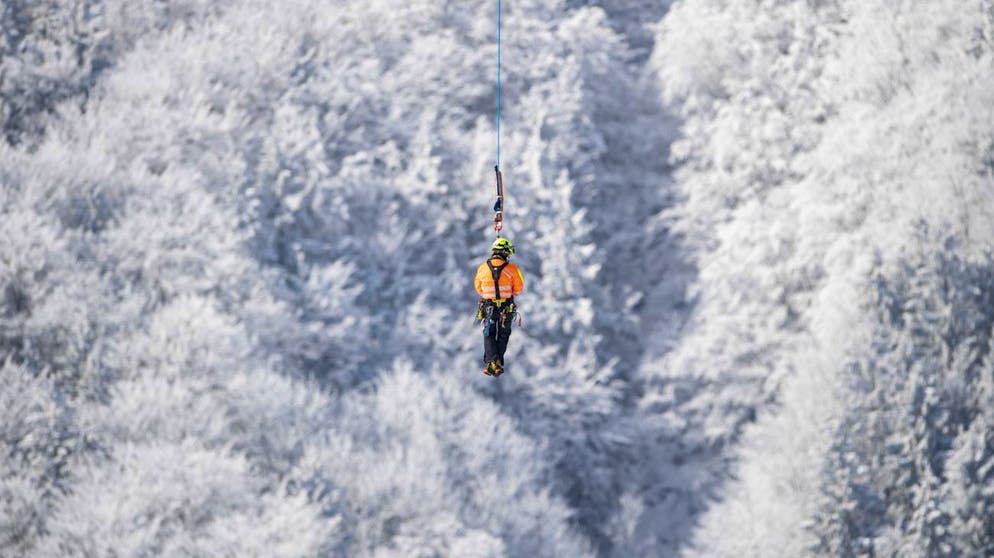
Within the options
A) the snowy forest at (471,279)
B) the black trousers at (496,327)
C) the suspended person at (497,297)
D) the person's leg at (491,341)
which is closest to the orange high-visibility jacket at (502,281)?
the suspended person at (497,297)

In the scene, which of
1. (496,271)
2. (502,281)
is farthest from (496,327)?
(496,271)

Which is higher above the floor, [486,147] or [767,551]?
[486,147]

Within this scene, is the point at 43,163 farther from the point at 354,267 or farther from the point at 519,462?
the point at 519,462

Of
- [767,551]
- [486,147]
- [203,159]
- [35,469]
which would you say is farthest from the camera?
[486,147]

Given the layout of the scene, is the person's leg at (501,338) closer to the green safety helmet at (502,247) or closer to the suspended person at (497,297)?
the suspended person at (497,297)

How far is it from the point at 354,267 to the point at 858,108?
1589cm

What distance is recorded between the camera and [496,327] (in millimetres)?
18391

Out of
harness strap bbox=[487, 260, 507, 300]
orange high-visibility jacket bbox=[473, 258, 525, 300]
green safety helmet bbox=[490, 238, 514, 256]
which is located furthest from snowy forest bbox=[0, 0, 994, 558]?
green safety helmet bbox=[490, 238, 514, 256]

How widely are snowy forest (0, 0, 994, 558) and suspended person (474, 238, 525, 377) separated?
17.6m

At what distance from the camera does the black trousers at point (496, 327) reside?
18344 millimetres

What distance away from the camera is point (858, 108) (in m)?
45.4

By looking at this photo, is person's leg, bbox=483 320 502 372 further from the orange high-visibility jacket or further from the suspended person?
the orange high-visibility jacket

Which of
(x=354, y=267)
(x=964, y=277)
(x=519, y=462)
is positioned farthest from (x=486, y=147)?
(x=964, y=277)

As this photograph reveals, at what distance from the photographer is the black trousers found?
1834 cm
